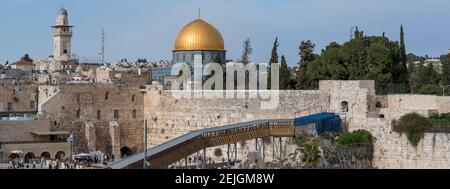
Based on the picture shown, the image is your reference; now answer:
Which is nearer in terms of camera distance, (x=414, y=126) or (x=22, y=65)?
(x=414, y=126)

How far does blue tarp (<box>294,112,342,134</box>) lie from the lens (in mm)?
29141

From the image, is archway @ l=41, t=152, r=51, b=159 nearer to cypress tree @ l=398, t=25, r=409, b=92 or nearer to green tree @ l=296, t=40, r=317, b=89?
green tree @ l=296, t=40, r=317, b=89

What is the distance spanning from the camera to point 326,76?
36.6 m

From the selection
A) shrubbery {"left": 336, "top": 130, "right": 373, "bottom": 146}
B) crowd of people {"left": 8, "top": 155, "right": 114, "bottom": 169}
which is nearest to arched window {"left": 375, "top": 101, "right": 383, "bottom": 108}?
shrubbery {"left": 336, "top": 130, "right": 373, "bottom": 146}

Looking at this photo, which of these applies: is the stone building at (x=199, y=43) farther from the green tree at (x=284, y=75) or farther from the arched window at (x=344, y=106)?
the arched window at (x=344, y=106)

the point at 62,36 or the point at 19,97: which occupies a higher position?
the point at 62,36

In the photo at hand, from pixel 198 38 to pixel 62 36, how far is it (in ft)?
32.2

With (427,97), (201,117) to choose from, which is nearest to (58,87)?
(201,117)

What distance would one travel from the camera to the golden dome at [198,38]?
48812 mm

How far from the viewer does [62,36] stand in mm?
53438

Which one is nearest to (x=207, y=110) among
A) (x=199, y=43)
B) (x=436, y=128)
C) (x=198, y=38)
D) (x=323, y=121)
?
(x=323, y=121)

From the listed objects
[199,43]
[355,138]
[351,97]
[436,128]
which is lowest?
[355,138]

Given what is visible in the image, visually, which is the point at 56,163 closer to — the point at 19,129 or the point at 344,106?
the point at 19,129
